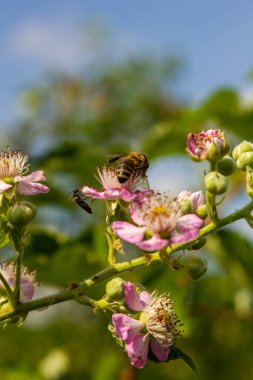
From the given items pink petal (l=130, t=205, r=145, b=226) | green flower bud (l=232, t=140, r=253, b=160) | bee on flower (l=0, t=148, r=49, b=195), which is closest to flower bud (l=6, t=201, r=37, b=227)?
bee on flower (l=0, t=148, r=49, b=195)

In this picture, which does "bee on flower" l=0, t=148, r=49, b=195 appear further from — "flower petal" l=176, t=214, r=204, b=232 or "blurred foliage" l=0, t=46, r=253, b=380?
"blurred foliage" l=0, t=46, r=253, b=380

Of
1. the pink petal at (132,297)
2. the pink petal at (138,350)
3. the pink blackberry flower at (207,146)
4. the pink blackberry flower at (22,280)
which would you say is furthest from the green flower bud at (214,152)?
the pink blackberry flower at (22,280)

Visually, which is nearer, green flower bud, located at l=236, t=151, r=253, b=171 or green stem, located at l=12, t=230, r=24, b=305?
green stem, located at l=12, t=230, r=24, b=305

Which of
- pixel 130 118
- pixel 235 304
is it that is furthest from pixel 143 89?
pixel 235 304

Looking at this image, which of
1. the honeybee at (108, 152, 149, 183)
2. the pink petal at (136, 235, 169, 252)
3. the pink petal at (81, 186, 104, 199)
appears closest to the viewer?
the pink petal at (136, 235, 169, 252)

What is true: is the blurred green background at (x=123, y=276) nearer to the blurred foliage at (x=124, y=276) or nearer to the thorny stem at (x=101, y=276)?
the blurred foliage at (x=124, y=276)

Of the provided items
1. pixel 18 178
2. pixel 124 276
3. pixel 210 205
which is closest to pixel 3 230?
pixel 18 178
